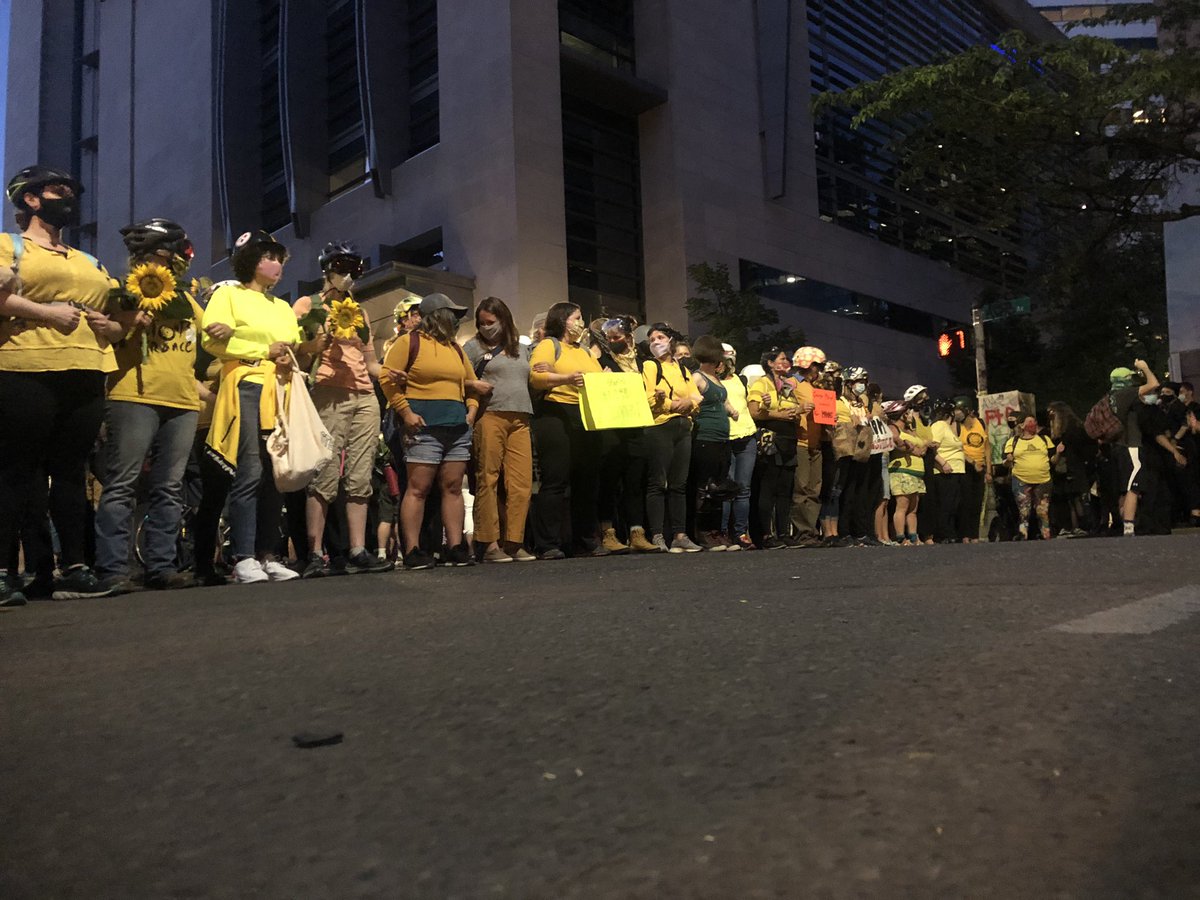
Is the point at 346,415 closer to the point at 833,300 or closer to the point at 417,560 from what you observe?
the point at 417,560

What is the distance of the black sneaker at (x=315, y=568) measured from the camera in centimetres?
621

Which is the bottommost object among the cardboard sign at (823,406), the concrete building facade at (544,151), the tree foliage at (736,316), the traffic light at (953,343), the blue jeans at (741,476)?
the blue jeans at (741,476)

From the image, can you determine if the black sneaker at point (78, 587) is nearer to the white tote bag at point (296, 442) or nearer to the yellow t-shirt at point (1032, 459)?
the white tote bag at point (296, 442)

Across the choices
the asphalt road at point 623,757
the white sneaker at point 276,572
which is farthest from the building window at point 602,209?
the asphalt road at point 623,757

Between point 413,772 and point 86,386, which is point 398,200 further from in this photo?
point 413,772

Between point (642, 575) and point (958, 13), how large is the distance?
44819mm

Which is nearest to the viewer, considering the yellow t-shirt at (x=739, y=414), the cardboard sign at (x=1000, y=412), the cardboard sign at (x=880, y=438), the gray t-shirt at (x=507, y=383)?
the gray t-shirt at (x=507, y=383)

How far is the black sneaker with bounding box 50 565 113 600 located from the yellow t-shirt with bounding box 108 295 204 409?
86 cm

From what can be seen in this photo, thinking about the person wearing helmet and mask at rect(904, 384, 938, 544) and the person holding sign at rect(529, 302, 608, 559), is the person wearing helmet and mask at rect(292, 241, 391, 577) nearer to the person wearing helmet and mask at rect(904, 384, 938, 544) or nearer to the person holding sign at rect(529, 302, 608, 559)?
the person holding sign at rect(529, 302, 608, 559)

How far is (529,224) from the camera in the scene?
2558 centimetres

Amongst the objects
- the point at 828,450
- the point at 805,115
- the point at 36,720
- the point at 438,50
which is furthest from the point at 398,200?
the point at 36,720

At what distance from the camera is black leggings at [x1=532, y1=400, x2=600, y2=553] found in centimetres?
757

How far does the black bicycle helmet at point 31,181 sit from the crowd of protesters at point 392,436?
11 mm

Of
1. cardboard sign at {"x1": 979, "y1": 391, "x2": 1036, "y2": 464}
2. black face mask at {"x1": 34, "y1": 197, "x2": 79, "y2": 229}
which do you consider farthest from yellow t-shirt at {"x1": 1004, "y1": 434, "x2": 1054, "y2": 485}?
black face mask at {"x1": 34, "y1": 197, "x2": 79, "y2": 229}
